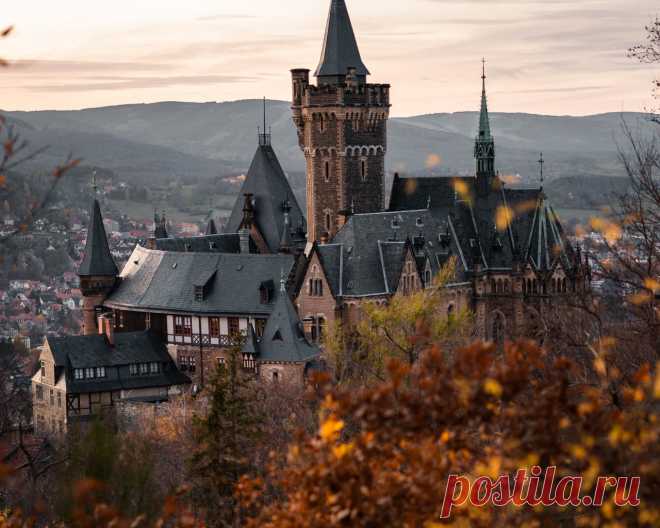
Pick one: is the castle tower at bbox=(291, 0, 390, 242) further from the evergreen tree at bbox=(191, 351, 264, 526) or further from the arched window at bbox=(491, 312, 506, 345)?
the evergreen tree at bbox=(191, 351, 264, 526)

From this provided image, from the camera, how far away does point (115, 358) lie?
73312 millimetres

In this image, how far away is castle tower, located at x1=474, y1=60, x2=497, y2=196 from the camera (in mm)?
78375

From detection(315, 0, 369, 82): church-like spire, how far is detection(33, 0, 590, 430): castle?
9 centimetres

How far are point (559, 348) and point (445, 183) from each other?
3513 cm

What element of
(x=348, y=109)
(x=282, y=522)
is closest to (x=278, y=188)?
(x=348, y=109)

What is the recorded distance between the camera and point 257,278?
7369 cm

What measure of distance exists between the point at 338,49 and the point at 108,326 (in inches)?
842

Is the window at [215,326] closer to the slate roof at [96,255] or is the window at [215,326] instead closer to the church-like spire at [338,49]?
the slate roof at [96,255]

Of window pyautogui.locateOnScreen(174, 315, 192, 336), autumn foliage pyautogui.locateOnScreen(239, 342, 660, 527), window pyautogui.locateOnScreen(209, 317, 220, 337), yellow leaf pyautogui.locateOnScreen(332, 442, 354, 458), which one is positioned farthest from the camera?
window pyautogui.locateOnScreen(174, 315, 192, 336)

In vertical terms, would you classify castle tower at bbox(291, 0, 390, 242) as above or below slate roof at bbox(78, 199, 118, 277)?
above

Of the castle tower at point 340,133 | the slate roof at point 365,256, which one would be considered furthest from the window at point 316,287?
the castle tower at point 340,133

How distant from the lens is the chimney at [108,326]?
74500mm

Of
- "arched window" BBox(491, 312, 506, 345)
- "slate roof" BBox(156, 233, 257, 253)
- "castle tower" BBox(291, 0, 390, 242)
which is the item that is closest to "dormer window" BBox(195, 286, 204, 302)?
"castle tower" BBox(291, 0, 390, 242)

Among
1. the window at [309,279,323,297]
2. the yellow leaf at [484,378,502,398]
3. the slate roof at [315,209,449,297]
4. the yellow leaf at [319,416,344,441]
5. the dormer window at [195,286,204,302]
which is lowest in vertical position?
the dormer window at [195,286,204,302]
